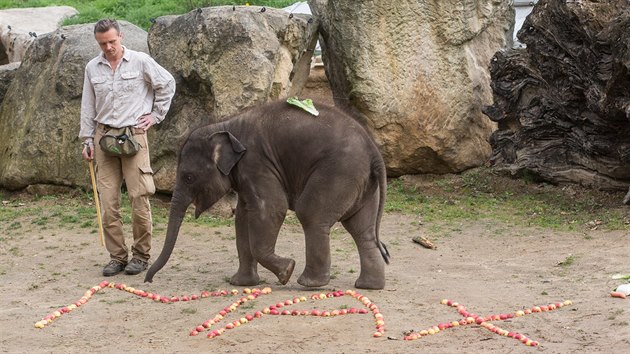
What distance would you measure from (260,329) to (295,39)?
5.20 metres

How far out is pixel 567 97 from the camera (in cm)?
1147

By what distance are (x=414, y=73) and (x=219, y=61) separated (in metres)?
2.30

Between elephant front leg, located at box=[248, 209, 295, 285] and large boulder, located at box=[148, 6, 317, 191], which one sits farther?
large boulder, located at box=[148, 6, 317, 191]

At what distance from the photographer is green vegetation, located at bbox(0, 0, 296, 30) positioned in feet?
55.8

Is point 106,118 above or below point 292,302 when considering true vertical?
A: above

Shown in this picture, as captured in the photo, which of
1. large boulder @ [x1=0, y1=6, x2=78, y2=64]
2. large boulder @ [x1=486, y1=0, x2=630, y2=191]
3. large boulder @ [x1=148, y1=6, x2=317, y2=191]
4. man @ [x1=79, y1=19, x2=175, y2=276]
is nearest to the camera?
man @ [x1=79, y1=19, x2=175, y2=276]

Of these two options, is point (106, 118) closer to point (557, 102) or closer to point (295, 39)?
point (295, 39)

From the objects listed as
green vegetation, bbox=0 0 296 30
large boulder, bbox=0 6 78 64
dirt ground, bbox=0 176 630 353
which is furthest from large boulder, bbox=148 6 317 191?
green vegetation, bbox=0 0 296 30

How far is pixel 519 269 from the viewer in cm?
909

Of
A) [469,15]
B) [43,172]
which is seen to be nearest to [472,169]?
[469,15]

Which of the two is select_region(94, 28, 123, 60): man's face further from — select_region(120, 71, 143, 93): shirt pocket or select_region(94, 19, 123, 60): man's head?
select_region(120, 71, 143, 93): shirt pocket

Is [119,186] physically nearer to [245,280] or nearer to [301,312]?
[245,280]

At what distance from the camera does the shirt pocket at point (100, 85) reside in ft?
29.5

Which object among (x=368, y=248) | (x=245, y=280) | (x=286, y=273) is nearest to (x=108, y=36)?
(x=245, y=280)
